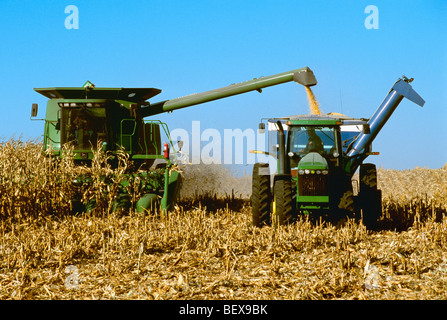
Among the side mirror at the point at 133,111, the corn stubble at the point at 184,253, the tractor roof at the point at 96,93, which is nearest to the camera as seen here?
the corn stubble at the point at 184,253

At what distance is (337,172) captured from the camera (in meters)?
8.38

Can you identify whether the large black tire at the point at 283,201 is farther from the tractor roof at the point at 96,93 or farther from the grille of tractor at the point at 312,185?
the tractor roof at the point at 96,93

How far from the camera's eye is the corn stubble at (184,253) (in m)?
4.81

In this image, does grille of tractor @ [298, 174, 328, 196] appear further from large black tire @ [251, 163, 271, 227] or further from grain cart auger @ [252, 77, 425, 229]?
large black tire @ [251, 163, 271, 227]

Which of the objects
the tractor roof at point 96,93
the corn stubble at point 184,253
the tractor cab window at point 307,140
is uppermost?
the tractor roof at point 96,93

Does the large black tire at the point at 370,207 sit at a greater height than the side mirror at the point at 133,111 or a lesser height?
lesser

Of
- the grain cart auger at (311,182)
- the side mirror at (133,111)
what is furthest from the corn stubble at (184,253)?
the side mirror at (133,111)

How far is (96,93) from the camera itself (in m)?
10.4

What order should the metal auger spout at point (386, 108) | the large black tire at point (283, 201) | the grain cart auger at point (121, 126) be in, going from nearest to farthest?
the large black tire at point (283, 201)
the grain cart auger at point (121, 126)
the metal auger spout at point (386, 108)

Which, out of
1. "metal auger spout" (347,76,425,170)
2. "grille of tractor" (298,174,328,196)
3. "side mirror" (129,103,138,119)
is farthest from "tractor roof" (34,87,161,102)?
"metal auger spout" (347,76,425,170)

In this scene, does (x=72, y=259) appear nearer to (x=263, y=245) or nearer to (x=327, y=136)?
(x=263, y=245)

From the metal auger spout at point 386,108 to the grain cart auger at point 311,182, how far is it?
204 cm

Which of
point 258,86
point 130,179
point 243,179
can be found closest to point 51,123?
point 130,179

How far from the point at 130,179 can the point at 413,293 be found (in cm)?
582
